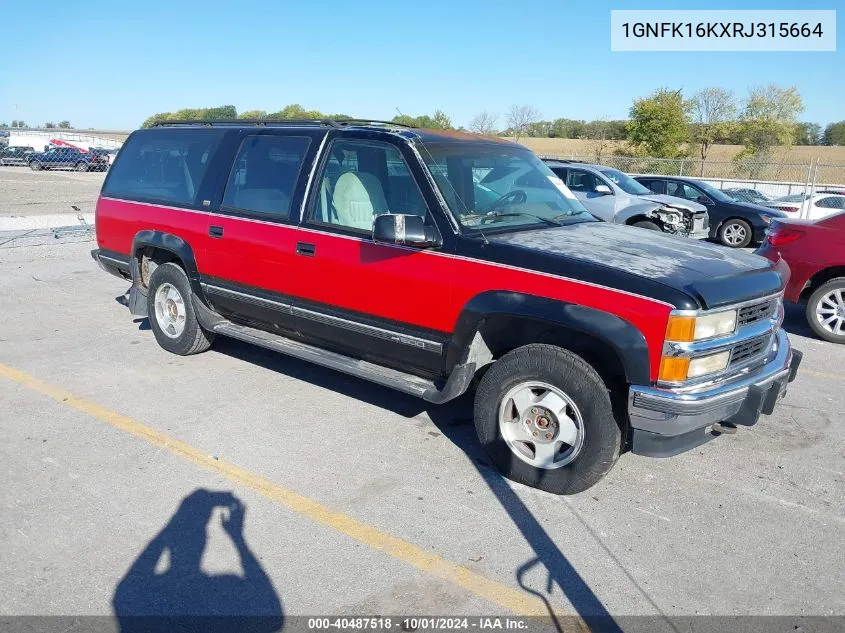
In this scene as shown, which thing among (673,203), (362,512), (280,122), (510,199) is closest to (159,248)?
(280,122)

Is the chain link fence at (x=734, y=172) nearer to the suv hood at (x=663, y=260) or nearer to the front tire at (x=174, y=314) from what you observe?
the front tire at (x=174, y=314)

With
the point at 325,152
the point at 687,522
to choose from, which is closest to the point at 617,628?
the point at 687,522

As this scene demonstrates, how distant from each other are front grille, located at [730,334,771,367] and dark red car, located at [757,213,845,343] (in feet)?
12.4

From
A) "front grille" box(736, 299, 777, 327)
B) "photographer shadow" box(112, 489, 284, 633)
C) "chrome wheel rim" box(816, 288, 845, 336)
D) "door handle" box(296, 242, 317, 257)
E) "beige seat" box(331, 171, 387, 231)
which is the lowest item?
Result: "photographer shadow" box(112, 489, 284, 633)

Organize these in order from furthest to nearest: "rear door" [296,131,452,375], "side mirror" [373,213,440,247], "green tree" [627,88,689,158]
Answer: "green tree" [627,88,689,158]
"rear door" [296,131,452,375]
"side mirror" [373,213,440,247]

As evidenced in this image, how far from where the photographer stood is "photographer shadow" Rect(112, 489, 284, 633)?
2.96m

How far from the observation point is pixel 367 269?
15.3 feet

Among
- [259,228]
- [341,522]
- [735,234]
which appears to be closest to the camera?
[341,522]

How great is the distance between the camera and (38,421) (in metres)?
4.93

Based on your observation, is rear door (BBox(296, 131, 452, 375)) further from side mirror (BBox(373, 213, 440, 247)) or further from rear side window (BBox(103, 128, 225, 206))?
rear side window (BBox(103, 128, 225, 206))

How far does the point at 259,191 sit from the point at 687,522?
3.69 metres

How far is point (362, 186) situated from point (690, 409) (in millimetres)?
2577

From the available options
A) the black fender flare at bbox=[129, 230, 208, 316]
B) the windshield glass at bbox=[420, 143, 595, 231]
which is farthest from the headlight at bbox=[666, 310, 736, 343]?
the black fender flare at bbox=[129, 230, 208, 316]

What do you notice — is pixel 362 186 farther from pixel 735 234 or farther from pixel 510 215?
pixel 735 234
